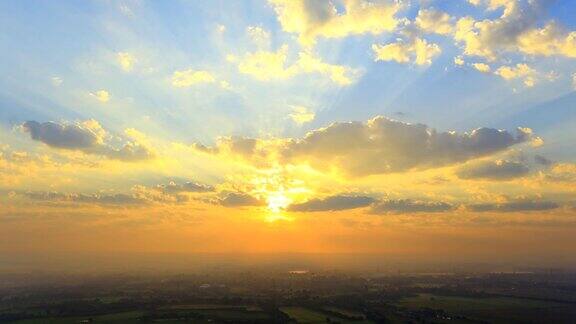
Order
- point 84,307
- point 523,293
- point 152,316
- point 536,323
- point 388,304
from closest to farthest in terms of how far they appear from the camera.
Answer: point 536,323, point 152,316, point 84,307, point 388,304, point 523,293

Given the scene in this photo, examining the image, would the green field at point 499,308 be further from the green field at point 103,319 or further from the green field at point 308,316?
the green field at point 103,319

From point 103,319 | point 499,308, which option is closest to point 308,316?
point 103,319

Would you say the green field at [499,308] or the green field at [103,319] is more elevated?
the green field at [499,308]

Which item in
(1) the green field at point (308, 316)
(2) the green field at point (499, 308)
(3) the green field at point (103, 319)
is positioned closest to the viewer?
(3) the green field at point (103, 319)

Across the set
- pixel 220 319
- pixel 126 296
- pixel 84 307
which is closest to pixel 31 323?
pixel 84 307

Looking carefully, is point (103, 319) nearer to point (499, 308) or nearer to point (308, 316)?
point (308, 316)

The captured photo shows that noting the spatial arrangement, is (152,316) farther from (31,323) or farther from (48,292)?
(48,292)

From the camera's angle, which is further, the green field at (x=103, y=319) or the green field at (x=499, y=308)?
the green field at (x=499, y=308)

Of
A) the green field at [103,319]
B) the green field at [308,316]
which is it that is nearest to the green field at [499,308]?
the green field at [308,316]

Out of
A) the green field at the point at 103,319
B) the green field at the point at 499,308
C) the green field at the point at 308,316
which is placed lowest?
the green field at the point at 103,319
